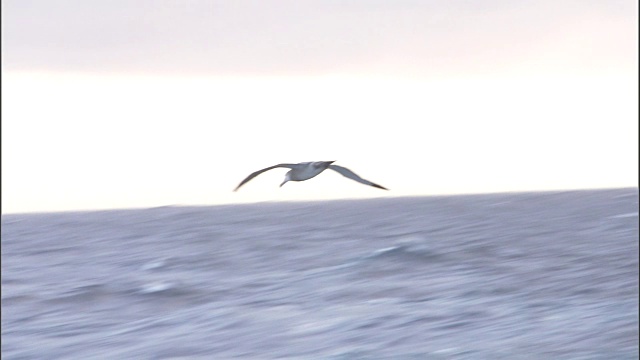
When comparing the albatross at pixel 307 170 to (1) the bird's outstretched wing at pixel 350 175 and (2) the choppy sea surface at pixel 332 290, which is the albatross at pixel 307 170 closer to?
(1) the bird's outstretched wing at pixel 350 175

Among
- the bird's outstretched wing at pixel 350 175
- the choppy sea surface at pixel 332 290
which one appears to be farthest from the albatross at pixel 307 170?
the choppy sea surface at pixel 332 290

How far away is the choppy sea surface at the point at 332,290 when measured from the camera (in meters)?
47.9

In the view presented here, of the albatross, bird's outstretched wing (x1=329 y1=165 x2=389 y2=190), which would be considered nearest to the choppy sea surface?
bird's outstretched wing (x1=329 y1=165 x2=389 y2=190)

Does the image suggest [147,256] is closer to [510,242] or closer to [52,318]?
[510,242]

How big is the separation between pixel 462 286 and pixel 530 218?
219 feet

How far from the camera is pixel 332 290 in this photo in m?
67.3

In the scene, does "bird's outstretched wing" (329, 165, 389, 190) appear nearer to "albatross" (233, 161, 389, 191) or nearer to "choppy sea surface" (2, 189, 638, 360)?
"albatross" (233, 161, 389, 191)

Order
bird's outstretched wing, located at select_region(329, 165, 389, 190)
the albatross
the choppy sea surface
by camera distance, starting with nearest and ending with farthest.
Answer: the albatross
bird's outstretched wing, located at select_region(329, 165, 389, 190)
the choppy sea surface

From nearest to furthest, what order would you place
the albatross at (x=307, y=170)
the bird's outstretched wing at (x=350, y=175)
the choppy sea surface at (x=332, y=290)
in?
the albatross at (x=307, y=170)
the bird's outstretched wing at (x=350, y=175)
the choppy sea surface at (x=332, y=290)

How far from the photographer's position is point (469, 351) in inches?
1730

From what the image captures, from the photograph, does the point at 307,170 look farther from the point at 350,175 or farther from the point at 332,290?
the point at 332,290

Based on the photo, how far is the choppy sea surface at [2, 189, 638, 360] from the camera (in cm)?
4794

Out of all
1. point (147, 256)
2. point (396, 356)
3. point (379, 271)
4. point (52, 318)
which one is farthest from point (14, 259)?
point (396, 356)

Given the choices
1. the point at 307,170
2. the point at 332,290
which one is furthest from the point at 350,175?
the point at 332,290
